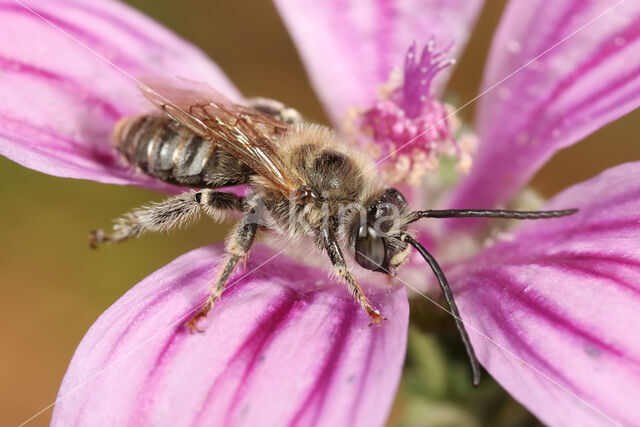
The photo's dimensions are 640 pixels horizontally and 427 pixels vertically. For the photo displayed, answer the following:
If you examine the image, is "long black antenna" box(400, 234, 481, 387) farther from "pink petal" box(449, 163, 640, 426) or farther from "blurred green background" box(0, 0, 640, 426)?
"blurred green background" box(0, 0, 640, 426)

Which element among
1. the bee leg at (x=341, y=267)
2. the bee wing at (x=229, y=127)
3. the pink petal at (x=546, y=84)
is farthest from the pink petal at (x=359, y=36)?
the bee leg at (x=341, y=267)

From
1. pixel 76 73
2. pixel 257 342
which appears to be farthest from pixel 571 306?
pixel 76 73

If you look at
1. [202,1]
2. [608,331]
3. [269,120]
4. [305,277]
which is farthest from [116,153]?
[202,1]

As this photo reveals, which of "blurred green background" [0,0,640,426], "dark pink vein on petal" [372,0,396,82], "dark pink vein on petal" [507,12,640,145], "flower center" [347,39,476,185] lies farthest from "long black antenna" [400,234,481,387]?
"blurred green background" [0,0,640,426]

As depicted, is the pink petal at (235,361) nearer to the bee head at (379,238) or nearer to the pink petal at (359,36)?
the bee head at (379,238)

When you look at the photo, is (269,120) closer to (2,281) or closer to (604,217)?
(604,217)

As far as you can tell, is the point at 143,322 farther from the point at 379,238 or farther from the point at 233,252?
the point at 379,238
